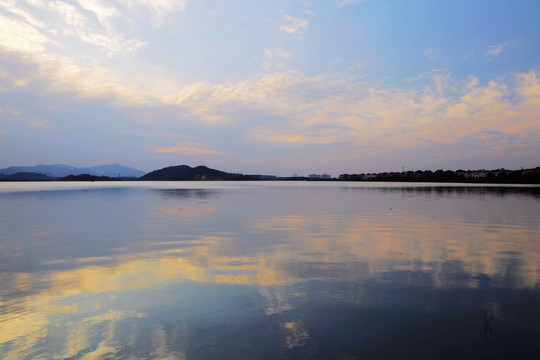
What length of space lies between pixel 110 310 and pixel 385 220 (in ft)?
88.7

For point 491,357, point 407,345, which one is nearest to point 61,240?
point 407,345

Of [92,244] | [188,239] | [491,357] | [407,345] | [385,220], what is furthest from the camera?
[385,220]

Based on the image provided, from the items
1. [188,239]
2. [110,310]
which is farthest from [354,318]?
[188,239]

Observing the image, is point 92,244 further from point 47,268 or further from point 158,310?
point 158,310

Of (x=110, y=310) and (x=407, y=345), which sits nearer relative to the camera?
(x=407, y=345)

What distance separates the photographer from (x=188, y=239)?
22328 millimetres

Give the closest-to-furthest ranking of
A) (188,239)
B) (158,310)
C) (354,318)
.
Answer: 1. (354,318)
2. (158,310)
3. (188,239)

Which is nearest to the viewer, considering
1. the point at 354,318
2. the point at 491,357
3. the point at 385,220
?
the point at 491,357

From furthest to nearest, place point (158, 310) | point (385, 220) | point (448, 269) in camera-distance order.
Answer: point (385, 220) < point (448, 269) < point (158, 310)

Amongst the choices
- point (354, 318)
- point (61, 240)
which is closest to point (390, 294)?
point (354, 318)

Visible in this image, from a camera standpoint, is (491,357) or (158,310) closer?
(491,357)

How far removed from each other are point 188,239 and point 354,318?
48.8ft

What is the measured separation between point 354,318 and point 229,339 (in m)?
3.39

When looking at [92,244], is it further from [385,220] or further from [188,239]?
[385,220]
